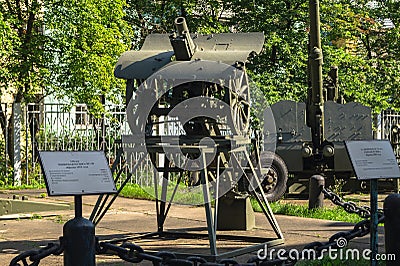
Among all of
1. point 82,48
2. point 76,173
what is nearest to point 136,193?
point 82,48

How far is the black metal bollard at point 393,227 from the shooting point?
6.30 metres

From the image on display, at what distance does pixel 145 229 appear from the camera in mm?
11258

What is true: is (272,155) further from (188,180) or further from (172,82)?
(172,82)

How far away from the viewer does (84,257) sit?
534cm

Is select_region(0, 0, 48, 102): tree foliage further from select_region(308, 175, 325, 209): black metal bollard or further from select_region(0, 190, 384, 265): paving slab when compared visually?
select_region(308, 175, 325, 209): black metal bollard

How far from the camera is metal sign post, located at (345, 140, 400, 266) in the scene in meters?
6.66

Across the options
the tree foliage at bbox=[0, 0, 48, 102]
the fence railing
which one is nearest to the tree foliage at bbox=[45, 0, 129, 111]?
the tree foliage at bbox=[0, 0, 48, 102]

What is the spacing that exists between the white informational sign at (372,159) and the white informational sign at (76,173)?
200cm

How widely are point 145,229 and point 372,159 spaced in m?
5.05

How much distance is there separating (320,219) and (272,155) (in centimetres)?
319

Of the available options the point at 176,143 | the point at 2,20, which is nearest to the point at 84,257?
the point at 176,143

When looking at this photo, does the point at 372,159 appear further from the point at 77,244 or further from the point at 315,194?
the point at 315,194

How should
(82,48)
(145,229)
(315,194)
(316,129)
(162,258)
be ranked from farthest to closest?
(82,48) → (316,129) → (315,194) → (145,229) → (162,258)

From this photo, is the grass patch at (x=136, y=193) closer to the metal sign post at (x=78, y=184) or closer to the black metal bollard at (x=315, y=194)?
the black metal bollard at (x=315, y=194)
